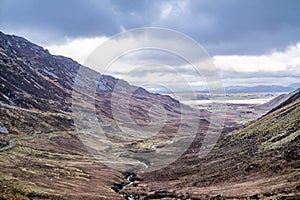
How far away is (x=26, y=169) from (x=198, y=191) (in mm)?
41433

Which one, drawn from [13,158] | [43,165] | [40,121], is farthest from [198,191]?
[40,121]

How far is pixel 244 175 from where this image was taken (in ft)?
251

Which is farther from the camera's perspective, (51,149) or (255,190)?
(51,149)

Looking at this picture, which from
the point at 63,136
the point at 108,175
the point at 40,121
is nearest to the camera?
the point at 108,175

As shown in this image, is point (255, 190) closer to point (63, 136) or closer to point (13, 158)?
point (13, 158)

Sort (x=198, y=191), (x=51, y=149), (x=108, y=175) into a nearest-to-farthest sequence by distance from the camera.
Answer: (x=198, y=191) → (x=108, y=175) → (x=51, y=149)

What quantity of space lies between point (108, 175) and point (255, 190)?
5296 centimetres

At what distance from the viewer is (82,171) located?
99562 millimetres

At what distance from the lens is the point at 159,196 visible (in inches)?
2923

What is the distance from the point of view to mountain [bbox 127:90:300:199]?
59.2 meters

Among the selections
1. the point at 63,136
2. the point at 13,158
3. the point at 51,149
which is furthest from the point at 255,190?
the point at 63,136

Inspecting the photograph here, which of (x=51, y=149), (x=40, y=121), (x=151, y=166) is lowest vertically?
(x=151, y=166)

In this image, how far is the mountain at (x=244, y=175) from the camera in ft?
194

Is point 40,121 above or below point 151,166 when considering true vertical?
above
